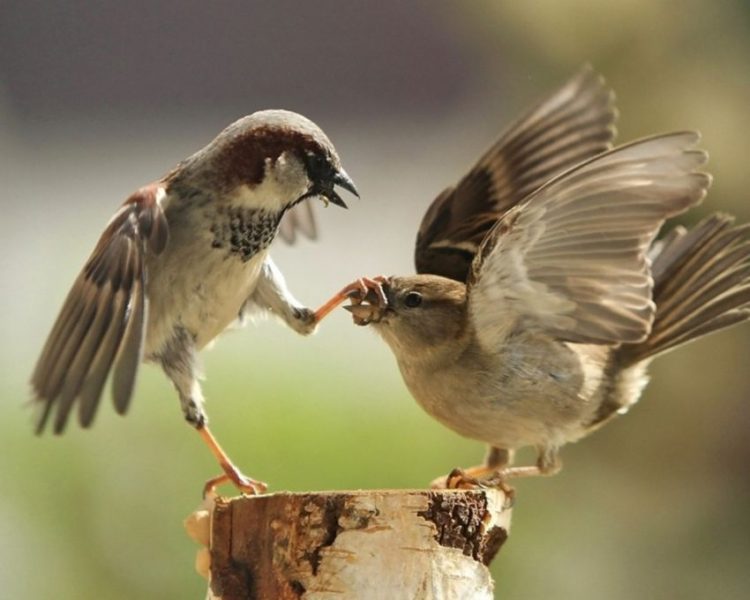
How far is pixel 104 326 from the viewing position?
216cm

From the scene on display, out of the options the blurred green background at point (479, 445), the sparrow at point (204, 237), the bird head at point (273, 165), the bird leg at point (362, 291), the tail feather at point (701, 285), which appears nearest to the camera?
the sparrow at point (204, 237)

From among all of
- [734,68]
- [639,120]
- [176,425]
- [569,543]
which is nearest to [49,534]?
[176,425]

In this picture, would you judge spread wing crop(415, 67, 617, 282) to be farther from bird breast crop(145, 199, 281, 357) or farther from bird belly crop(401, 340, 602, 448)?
bird breast crop(145, 199, 281, 357)

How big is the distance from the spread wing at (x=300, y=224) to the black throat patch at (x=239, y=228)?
0.56m

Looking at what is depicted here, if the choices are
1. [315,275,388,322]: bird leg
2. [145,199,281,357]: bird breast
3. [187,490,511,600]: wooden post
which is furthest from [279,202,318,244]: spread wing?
[187,490,511,600]: wooden post

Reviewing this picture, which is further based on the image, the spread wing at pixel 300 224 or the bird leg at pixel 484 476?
the spread wing at pixel 300 224

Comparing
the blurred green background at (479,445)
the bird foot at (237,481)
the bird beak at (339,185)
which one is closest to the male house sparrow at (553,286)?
the bird beak at (339,185)

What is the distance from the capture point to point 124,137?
5.88 meters

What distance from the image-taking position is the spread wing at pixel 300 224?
298 centimetres

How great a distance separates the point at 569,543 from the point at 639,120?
129 centimetres

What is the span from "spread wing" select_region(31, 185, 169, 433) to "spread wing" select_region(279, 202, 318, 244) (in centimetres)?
66

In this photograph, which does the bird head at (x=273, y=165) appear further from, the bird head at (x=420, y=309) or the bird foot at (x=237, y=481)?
the bird foot at (x=237, y=481)

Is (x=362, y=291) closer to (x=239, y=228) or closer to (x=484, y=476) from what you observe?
(x=239, y=228)

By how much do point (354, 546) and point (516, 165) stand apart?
1.11 metres
